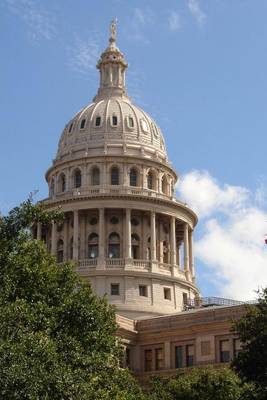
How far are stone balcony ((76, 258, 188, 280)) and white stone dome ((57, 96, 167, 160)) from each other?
641 inches

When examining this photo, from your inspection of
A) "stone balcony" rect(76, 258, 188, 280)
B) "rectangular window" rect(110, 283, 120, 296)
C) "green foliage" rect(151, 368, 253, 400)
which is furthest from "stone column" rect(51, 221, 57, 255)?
"green foliage" rect(151, 368, 253, 400)

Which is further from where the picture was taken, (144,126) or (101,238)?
(144,126)

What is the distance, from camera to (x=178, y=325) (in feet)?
277

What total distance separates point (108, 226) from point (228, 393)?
173 feet

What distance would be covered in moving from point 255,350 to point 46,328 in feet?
36.4

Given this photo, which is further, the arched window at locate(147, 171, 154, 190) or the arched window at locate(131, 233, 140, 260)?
the arched window at locate(147, 171, 154, 190)

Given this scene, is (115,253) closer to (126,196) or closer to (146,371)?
Result: (126,196)

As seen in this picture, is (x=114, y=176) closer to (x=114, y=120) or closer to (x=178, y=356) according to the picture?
(x=114, y=120)

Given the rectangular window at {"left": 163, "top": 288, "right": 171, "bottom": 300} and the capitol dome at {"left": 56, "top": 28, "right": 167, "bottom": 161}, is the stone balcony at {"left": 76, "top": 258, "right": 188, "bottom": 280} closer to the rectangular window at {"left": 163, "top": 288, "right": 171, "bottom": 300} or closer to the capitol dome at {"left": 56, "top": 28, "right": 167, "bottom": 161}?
the rectangular window at {"left": 163, "top": 288, "right": 171, "bottom": 300}

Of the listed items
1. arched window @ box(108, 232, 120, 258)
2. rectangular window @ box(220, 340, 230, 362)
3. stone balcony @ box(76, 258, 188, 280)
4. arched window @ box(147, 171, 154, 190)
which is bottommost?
rectangular window @ box(220, 340, 230, 362)

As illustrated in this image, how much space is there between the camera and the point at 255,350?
45.9 meters

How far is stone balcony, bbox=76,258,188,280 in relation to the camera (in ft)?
340

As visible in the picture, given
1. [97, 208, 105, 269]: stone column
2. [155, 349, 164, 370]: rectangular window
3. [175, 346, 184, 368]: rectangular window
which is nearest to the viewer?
[175, 346, 184, 368]: rectangular window

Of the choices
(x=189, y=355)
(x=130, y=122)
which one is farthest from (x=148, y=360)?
(x=130, y=122)
